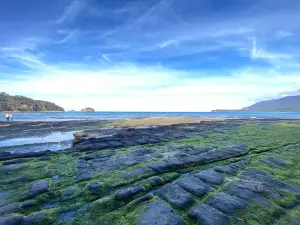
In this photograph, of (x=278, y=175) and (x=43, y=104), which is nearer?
(x=278, y=175)

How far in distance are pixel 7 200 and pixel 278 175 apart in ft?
30.3

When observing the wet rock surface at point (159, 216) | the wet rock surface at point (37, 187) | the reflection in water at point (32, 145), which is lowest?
the reflection in water at point (32, 145)

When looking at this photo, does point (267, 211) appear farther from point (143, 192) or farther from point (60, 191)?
point (60, 191)

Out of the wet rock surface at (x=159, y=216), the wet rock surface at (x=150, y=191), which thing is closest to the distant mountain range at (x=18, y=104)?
the wet rock surface at (x=150, y=191)

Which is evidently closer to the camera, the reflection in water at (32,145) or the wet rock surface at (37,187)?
the wet rock surface at (37,187)

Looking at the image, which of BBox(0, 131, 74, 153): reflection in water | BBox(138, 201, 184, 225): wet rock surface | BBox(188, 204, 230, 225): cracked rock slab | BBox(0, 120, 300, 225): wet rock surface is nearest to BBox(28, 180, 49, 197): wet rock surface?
BBox(0, 120, 300, 225): wet rock surface

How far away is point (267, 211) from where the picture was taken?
4.66m

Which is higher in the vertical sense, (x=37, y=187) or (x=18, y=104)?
(x=18, y=104)

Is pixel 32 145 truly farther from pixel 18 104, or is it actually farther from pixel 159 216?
pixel 18 104

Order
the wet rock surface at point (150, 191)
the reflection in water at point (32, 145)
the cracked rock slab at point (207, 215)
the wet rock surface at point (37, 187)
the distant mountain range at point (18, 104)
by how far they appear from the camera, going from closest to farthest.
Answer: the cracked rock slab at point (207, 215) → the wet rock surface at point (150, 191) → the wet rock surface at point (37, 187) → the reflection in water at point (32, 145) → the distant mountain range at point (18, 104)

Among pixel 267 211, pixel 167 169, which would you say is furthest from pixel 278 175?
pixel 167 169

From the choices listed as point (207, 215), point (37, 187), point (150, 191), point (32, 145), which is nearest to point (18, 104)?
point (32, 145)

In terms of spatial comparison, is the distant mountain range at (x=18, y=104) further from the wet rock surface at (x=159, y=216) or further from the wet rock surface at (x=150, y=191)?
the wet rock surface at (x=159, y=216)

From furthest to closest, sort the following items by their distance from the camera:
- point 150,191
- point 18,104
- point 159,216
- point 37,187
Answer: point 18,104 → point 37,187 → point 150,191 → point 159,216
